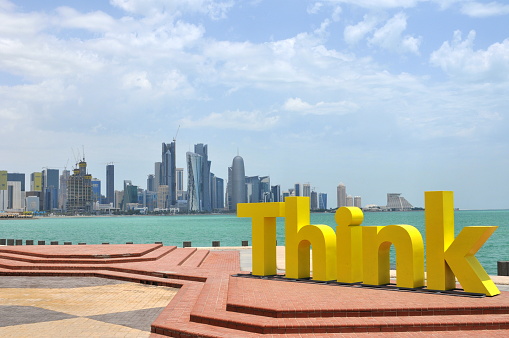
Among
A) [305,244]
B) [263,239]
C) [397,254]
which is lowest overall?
[397,254]

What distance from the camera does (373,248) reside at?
1845 centimetres

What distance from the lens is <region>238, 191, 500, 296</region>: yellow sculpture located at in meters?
16.8

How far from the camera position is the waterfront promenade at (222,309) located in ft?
42.8

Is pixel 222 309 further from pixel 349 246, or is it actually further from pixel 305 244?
pixel 305 244

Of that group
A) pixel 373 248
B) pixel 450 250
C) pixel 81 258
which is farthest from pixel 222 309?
pixel 81 258

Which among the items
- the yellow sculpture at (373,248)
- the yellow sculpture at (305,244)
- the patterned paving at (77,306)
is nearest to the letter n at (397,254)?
the yellow sculpture at (373,248)

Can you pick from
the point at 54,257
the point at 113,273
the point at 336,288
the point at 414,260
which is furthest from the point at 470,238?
the point at 54,257

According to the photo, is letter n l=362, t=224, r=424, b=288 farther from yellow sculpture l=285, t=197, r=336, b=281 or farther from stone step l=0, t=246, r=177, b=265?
stone step l=0, t=246, r=177, b=265

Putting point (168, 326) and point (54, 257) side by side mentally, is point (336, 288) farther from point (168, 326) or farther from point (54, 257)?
point (54, 257)

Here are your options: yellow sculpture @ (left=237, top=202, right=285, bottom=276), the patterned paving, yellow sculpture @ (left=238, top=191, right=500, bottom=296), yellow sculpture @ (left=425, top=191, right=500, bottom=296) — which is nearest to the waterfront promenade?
the patterned paving

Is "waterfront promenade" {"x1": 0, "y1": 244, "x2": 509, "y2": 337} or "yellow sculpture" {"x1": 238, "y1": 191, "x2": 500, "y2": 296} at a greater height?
"yellow sculpture" {"x1": 238, "y1": 191, "x2": 500, "y2": 296}

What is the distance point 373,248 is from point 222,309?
237 inches

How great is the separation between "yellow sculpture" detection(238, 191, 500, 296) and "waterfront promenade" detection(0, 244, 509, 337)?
903mm

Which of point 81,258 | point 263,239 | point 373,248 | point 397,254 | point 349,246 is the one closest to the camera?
point 397,254
